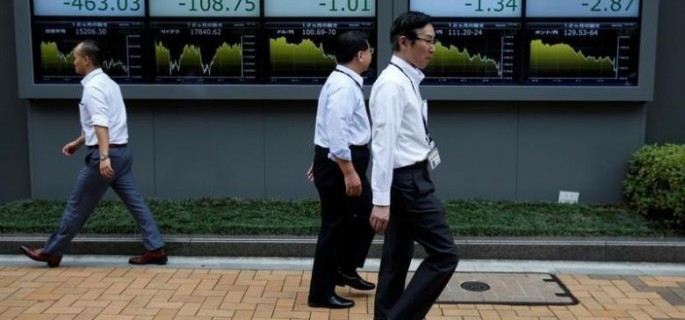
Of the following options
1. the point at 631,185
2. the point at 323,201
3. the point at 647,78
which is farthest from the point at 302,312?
the point at 647,78

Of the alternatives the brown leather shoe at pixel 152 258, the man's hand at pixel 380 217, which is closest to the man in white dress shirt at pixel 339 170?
the man's hand at pixel 380 217

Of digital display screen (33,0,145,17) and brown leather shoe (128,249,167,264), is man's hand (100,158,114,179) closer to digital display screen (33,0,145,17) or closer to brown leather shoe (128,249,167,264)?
brown leather shoe (128,249,167,264)

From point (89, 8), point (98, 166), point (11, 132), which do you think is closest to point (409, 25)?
point (98, 166)

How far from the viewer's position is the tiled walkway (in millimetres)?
4707

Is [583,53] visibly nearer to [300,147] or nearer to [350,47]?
[300,147]

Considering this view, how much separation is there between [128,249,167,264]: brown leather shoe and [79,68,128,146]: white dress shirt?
0.94 metres

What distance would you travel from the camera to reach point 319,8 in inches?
286

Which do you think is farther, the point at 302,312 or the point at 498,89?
the point at 498,89

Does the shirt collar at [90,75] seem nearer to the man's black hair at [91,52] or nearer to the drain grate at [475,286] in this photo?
the man's black hair at [91,52]

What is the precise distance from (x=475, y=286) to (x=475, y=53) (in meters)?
2.84

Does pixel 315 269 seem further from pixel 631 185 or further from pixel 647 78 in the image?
pixel 647 78

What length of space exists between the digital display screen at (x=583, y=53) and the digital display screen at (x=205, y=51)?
2.94 m

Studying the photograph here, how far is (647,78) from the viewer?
7.09 meters

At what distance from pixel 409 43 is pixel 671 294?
2.94m
